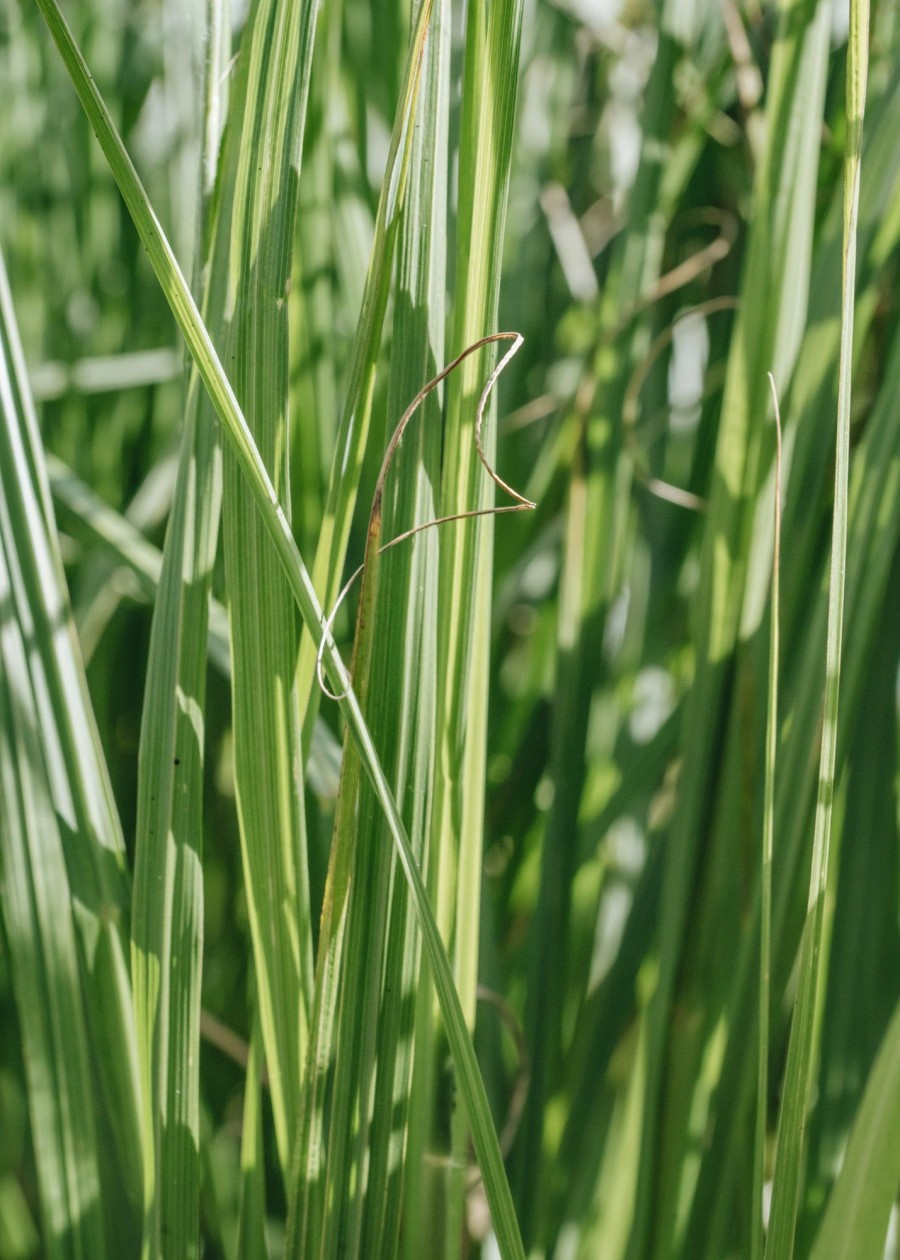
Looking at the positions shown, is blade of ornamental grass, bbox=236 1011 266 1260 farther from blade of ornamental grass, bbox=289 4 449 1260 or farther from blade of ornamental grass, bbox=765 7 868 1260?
blade of ornamental grass, bbox=765 7 868 1260

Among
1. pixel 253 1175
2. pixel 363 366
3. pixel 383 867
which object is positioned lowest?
pixel 253 1175

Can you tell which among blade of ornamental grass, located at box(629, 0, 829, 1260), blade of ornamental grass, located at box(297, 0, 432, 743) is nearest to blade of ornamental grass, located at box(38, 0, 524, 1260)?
blade of ornamental grass, located at box(297, 0, 432, 743)

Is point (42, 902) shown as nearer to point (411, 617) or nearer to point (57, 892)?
point (57, 892)

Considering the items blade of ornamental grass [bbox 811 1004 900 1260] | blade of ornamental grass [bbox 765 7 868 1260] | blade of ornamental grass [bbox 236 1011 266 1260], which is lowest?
blade of ornamental grass [bbox 236 1011 266 1260]

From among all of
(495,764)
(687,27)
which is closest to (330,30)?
(687,27)

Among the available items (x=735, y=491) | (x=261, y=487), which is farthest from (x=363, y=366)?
(x=735, y=491)

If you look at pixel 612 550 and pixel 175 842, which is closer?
pixel 175 842

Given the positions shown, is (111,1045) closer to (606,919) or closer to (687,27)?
(606,919)
